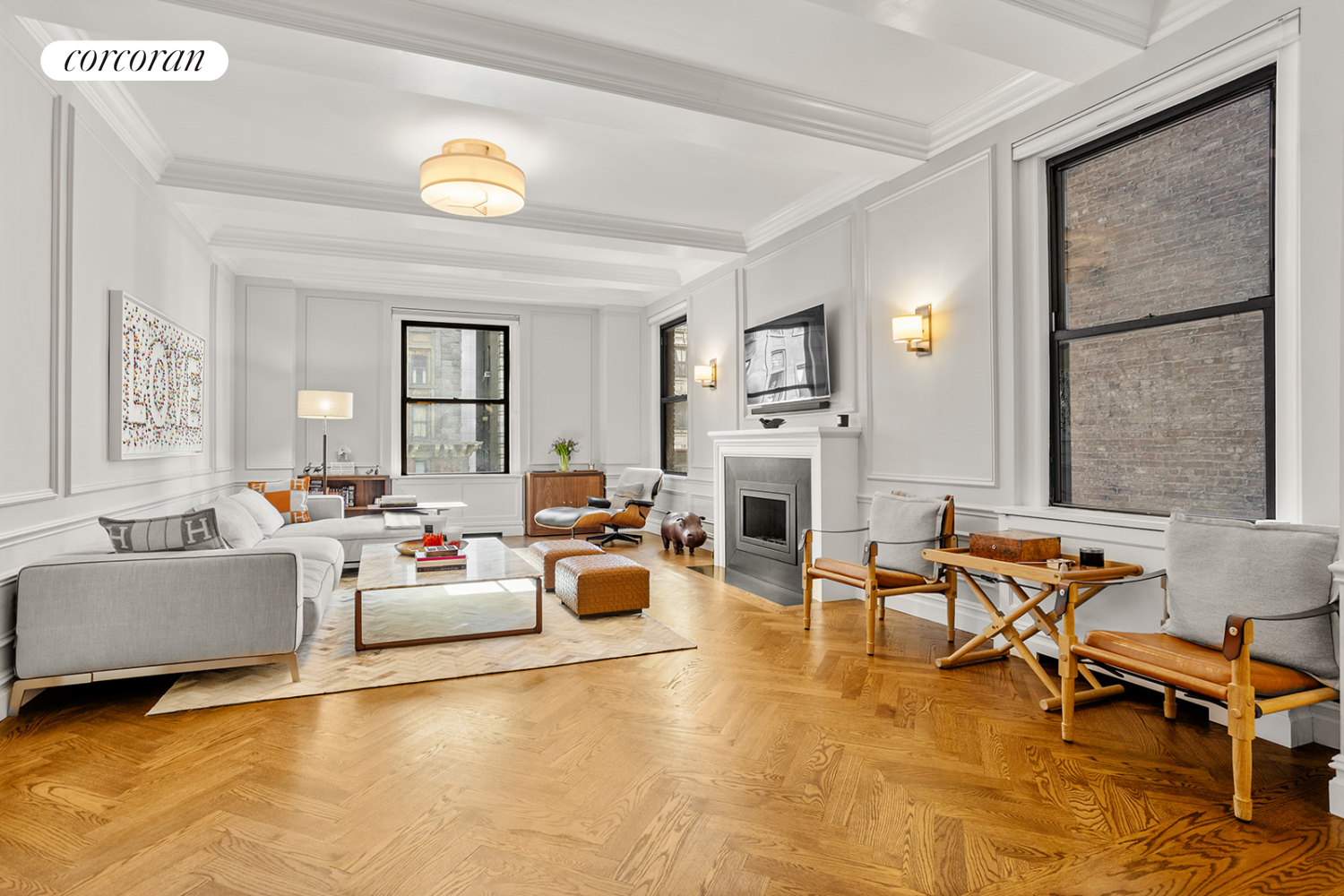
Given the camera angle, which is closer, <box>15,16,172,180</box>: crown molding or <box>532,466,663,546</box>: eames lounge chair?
<box>15,16,172,180</box>: crown molding

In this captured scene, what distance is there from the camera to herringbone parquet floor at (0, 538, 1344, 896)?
73.2 inches

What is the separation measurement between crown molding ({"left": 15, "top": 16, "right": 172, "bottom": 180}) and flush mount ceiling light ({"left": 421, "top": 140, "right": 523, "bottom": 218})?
1.55 meters

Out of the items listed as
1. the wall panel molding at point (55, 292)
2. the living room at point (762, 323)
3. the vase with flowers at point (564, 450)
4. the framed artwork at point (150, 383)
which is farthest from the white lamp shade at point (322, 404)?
the wall panel molding at point (55, 292)

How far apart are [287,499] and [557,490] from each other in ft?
10.4

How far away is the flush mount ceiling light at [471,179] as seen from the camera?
4191 mm

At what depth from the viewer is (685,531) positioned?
23.6ft

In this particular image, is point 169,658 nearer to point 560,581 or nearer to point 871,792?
point 560,581

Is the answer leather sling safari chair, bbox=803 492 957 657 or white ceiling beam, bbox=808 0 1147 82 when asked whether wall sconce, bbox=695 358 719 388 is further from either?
white ceiling beam, bbox=808 0 1147 82

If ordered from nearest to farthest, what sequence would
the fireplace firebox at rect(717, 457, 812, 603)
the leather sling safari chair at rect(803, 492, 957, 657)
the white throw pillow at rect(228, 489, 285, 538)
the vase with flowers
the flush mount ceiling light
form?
the leather sling safari chair at rect(803, 492, 957, 657)
the flush mount ceiling light
the white throw pillow at rect(228, 489, 285, 538)
the fireplace firebox at rect(717, 457, 812, 603)
the vase with flowers

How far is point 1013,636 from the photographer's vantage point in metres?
3.36

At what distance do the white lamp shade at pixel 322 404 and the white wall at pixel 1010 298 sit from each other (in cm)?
412

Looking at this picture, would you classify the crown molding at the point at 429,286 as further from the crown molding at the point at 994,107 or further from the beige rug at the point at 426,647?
the crown molding at the point at 994,107

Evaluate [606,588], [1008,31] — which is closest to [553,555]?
[606,588]

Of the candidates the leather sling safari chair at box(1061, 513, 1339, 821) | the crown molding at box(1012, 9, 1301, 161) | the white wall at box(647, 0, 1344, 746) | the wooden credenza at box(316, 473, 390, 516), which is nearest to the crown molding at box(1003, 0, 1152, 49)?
the white wall at box(647, 0, 1344, 746)
